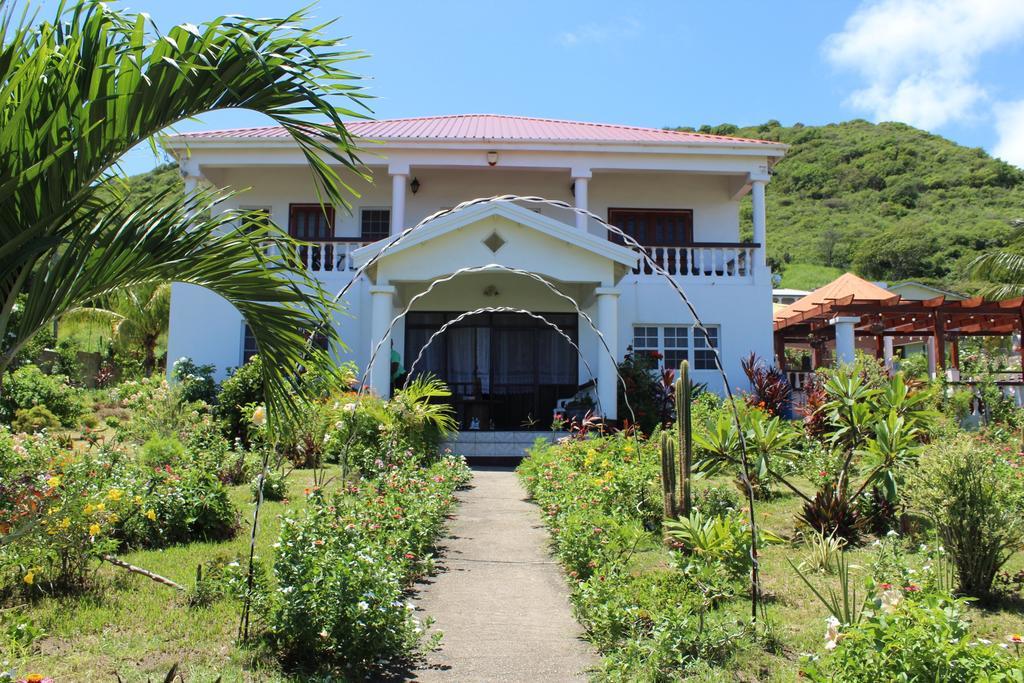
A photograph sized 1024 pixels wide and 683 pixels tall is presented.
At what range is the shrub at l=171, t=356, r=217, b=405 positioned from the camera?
15.9m

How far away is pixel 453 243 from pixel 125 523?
8.94m

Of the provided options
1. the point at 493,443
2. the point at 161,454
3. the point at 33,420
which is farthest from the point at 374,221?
the point at 161,454

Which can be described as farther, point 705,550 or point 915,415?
point 915,415

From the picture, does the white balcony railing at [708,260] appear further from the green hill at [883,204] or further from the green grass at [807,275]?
the green grass at [807,275]

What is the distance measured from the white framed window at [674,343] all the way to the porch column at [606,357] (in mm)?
2623

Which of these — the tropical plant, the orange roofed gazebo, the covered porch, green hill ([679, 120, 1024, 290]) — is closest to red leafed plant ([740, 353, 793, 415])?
the orange roofed gazebo

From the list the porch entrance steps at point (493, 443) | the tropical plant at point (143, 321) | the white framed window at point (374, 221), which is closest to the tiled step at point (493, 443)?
the porch entrance steps at point (493, 443)

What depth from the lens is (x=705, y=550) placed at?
5.88 metres

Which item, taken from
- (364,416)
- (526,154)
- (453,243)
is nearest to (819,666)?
(364,416)

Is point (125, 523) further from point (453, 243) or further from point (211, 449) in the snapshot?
point (453, 243)

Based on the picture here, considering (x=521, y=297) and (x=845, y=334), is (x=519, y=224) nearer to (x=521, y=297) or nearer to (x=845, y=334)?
(x=521, y=297)

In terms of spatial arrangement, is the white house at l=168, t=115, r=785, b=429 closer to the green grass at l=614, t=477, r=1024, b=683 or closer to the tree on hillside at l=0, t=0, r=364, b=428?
the green grass at l=614, t=477, r=1024, b=683

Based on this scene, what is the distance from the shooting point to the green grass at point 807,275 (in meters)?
52.3

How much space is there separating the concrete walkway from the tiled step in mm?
5001
